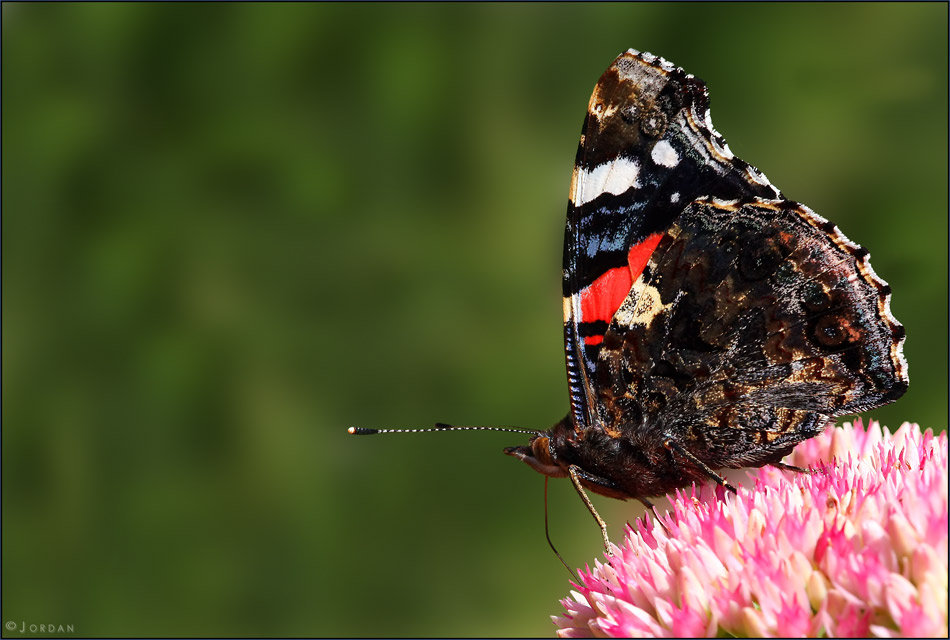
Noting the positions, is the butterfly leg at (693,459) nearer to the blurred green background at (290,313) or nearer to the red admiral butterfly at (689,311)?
the red admiral butterfly at (689,311)

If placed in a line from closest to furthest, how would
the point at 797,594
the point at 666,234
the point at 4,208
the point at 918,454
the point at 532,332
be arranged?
the point at 797,594 → the point at 918,454 → the point at 666,234 → the point at 532,332 → the point at 4,208

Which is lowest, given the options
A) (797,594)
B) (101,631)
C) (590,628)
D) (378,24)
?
(101,631)

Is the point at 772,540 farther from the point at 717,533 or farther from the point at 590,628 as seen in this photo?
the point at 590,628

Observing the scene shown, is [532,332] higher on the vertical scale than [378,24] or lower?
lower

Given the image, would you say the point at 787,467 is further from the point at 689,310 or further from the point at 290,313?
the point at 290,313

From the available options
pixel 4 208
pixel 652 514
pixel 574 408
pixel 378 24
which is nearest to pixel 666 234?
pixel 574 408

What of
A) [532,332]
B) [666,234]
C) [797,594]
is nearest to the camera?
[797,594]
